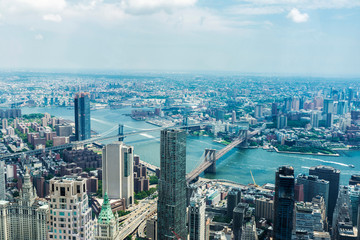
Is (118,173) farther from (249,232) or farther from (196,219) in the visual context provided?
(249,232)

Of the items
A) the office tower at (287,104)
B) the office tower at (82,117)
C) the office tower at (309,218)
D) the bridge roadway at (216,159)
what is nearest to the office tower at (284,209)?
the office tower at (309,218)

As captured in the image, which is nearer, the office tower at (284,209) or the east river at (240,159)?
the office tower at (284,209)

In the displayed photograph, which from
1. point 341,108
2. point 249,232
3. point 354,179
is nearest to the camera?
point 249,232

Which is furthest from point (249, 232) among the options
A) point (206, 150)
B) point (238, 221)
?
point (206, 150)

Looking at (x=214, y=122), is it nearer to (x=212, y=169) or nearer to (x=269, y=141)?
(x=269, y=141)

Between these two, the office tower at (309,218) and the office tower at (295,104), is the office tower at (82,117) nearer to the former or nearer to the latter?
the office tower at (295,104)

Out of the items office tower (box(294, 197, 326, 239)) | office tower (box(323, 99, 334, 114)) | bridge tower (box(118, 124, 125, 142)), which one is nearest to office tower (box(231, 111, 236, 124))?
office tower (box(323, 99, 334, 114))
